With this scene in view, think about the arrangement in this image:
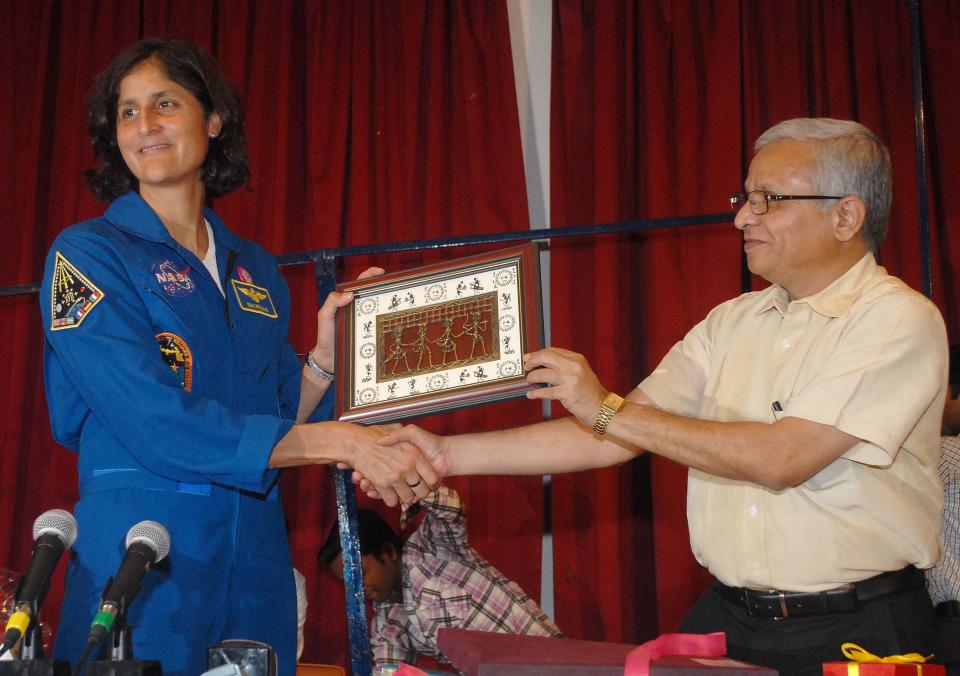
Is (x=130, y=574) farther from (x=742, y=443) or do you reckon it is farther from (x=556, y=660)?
(x=742, y=443)

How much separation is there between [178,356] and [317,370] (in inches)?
18.2

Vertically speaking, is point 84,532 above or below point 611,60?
below

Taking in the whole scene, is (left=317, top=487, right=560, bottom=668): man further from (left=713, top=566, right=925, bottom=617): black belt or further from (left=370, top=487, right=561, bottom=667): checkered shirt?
(left=713, top=566, right=925, bottom=617): black belt

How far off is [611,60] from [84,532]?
8.36ft

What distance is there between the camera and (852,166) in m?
2.23

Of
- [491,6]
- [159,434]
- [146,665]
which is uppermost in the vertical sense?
[491,6]

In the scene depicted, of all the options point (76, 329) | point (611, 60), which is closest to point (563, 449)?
point (76, 329)

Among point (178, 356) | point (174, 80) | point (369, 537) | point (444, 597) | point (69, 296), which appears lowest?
point (444, 597)

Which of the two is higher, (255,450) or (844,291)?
(844,291)

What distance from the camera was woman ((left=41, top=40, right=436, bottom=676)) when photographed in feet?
6.50

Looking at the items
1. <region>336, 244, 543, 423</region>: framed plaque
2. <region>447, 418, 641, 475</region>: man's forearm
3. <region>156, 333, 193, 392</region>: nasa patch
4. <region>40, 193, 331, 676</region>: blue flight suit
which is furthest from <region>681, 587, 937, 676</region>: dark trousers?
<region>156, 333, 193, 392</region>: nasa patch

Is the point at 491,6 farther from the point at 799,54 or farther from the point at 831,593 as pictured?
the point at 831,593

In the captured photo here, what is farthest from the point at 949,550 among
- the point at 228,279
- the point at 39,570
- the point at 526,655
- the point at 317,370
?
the point at 39,570

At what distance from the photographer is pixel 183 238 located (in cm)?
230
